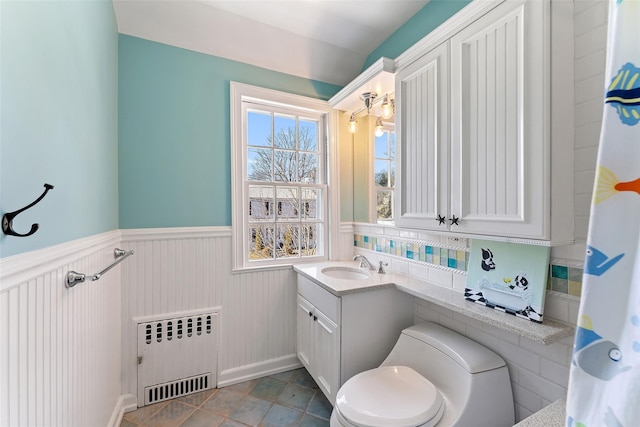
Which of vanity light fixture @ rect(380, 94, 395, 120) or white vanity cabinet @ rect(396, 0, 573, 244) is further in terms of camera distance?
vanity light fixture @ rect(380, 94, 395, 120)

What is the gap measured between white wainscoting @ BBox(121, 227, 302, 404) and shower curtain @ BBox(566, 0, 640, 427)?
1.93 m

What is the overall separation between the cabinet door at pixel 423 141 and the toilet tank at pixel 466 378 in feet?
2.03

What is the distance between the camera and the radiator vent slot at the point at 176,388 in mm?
1824

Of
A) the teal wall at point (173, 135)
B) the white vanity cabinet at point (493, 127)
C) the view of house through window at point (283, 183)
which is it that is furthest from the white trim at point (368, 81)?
the teal wall at point (173, 135)

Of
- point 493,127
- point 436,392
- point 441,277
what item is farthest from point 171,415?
point 493,127

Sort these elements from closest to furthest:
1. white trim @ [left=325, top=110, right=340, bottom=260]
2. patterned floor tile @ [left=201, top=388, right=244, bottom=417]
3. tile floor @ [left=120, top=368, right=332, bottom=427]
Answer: tile floor @ [left=120, top=368, right=332, bottom=427], patterned floor tile @ [left=201, top=388, right=244, bottom=417], white trim @ [left=325, top=110, right=340, bottom=260]

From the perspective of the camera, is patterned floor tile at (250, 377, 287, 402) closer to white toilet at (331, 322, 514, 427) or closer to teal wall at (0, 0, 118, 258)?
white toilet at (331, 322, 514, 427)

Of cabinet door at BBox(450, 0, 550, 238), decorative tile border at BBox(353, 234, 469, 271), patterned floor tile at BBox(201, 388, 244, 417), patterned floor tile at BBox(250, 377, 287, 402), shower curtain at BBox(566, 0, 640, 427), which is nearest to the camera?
shower curtain at BBox(566, 0, 640, 427)

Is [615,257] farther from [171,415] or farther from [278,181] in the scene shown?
[171,415]

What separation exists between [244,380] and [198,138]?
73.6 inches

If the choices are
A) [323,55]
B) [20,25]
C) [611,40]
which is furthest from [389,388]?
[323,55]

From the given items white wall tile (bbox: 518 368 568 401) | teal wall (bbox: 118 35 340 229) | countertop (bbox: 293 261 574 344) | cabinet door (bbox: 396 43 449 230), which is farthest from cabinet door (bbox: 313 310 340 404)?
teal wall (bbox: 118 35 340 229)

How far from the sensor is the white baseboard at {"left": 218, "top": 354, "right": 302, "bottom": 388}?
2031mm

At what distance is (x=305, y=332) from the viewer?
2.07 meters
